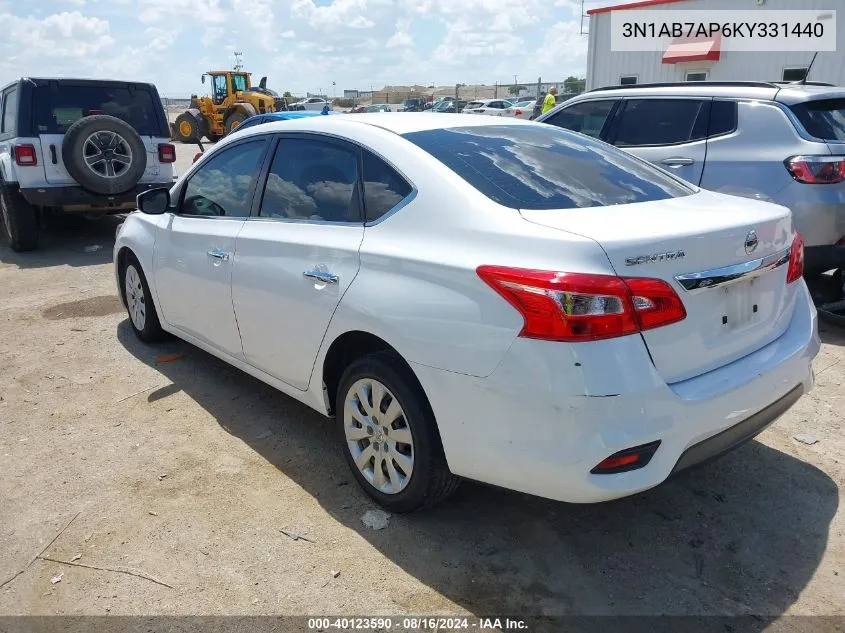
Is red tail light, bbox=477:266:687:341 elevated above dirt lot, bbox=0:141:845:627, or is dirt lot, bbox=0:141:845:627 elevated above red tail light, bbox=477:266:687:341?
red tail light, bbox=477:266:687:341

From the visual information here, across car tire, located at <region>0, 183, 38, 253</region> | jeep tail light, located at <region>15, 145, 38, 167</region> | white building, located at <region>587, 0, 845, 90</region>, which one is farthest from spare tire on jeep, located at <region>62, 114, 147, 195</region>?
white building, located at <region>587, 0, 845, 90</region>

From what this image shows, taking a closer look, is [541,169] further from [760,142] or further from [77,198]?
[77,198]

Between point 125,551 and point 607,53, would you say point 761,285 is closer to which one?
point 125,551

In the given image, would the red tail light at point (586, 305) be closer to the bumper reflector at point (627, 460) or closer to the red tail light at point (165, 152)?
the bumper reflector at point (627, 460)

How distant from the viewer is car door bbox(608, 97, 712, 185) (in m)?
5.79

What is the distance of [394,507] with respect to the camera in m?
2.88

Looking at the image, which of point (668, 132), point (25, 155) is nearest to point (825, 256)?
point (668, 132)

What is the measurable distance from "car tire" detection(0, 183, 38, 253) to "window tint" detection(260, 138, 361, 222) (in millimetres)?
6459

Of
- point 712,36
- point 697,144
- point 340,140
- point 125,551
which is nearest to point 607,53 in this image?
point 712,36

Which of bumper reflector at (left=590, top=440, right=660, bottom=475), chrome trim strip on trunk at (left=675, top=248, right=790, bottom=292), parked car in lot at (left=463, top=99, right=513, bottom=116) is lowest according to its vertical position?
bumper reflector at (left=590, top=440, right=660, bottom=475)

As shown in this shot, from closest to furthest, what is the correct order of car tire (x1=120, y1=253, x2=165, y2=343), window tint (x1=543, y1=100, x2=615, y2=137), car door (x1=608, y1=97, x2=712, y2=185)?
car tire (x1=120, y1=253, x2=165, y2=343) → car door (x1=608, y1=97, x2=712, y2=185) → window tint (x1=543, y1=100, x2=615, y2=137)

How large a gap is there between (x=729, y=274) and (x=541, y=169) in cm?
91

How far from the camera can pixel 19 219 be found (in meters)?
8.44

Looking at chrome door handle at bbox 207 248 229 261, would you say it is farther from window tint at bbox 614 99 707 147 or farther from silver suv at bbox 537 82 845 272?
window tint at bbox 614 99 707 147
